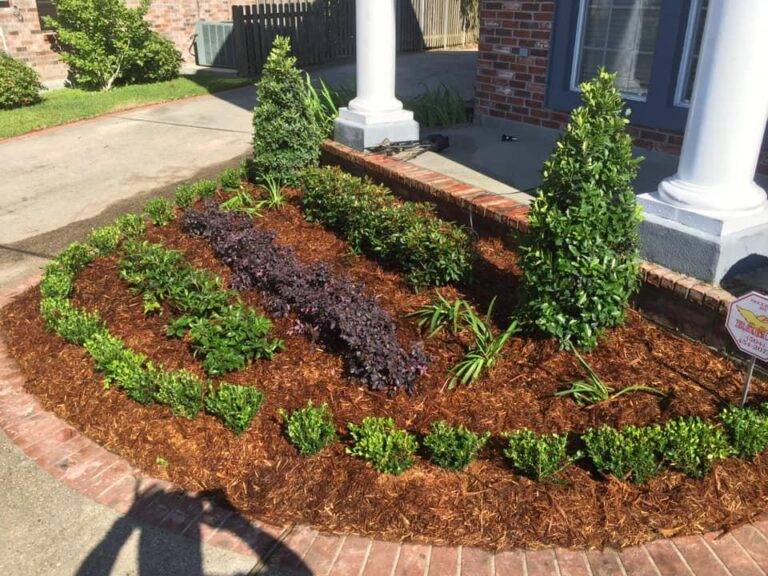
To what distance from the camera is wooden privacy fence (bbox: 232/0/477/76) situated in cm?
1627

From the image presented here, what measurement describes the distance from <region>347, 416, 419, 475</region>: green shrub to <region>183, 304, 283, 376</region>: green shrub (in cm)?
117

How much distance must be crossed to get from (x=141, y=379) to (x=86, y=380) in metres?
0.61

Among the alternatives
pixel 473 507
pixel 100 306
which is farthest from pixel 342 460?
pixel 100 306

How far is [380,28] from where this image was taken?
7297 mm

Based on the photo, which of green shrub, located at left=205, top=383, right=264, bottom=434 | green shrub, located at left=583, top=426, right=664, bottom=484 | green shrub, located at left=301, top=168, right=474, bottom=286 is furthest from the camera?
green shrub, located at left=301, top=168, right=474, bottom=286

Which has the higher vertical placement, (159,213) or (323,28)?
(323,28)

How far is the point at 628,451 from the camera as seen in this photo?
3.24m

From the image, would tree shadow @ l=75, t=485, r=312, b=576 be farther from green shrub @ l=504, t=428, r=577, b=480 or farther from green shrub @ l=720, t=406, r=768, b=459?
green shrub @ l=720, t=406, r=768, b=459

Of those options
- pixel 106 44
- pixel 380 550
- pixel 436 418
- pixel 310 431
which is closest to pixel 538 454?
pixel 436 418

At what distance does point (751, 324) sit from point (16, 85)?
1383 centimetres

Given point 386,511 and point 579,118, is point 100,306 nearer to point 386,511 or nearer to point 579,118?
point 386,511

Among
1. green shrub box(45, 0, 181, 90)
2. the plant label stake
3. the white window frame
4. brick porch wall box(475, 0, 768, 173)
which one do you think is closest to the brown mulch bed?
the plant label stake

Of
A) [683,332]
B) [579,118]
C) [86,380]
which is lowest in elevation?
[86,380]

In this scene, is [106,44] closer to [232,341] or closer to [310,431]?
[232,341]
